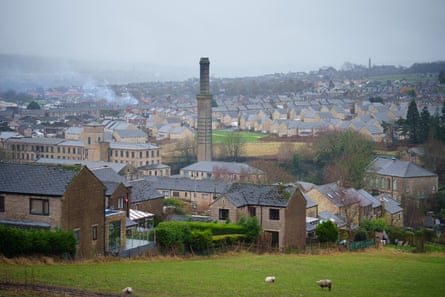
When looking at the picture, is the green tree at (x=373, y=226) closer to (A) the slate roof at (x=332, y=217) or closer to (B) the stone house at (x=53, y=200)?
(A) the slate roof at (x=332, y=217)

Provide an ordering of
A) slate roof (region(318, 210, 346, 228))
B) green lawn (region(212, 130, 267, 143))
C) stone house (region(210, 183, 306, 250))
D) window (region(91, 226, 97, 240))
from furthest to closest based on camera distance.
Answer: green lawn (region(212, 130, 267, 143)) → slate roof (region(318, 210, 346, 228)) → stone house (region(210, 183, 306, 250)) → window (region(91, 226, 97, 240))

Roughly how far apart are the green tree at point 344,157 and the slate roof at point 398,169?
0.87 m

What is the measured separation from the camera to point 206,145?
70.4 m

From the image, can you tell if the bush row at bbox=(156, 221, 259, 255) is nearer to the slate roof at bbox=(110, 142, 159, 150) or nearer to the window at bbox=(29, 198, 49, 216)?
the window at bbox=(29, 198, 49, 216)

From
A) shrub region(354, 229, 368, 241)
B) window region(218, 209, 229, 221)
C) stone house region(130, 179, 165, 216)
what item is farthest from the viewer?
stone house region(130, 179, 165, 216)

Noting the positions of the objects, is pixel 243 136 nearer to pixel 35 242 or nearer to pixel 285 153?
pixel 285 153

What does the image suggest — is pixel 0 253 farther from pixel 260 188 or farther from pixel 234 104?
pixel 234 104

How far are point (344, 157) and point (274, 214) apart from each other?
1211 inches

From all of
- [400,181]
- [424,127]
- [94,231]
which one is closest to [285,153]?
[424,127]

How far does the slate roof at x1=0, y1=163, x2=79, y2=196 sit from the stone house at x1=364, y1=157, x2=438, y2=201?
35195 mm

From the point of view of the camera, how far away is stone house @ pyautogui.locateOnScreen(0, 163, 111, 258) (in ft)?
72.9

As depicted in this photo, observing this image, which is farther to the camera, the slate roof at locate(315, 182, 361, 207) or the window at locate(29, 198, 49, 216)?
the slate roof at locate(315, 182, 361, 207)

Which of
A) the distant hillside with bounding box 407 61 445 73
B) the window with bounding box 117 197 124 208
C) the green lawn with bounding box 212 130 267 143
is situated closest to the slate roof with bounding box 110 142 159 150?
the green lawn with bounding box 212 130 267 143

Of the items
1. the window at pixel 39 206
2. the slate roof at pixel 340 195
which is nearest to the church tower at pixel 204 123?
the slate roof at pixel 340 195
